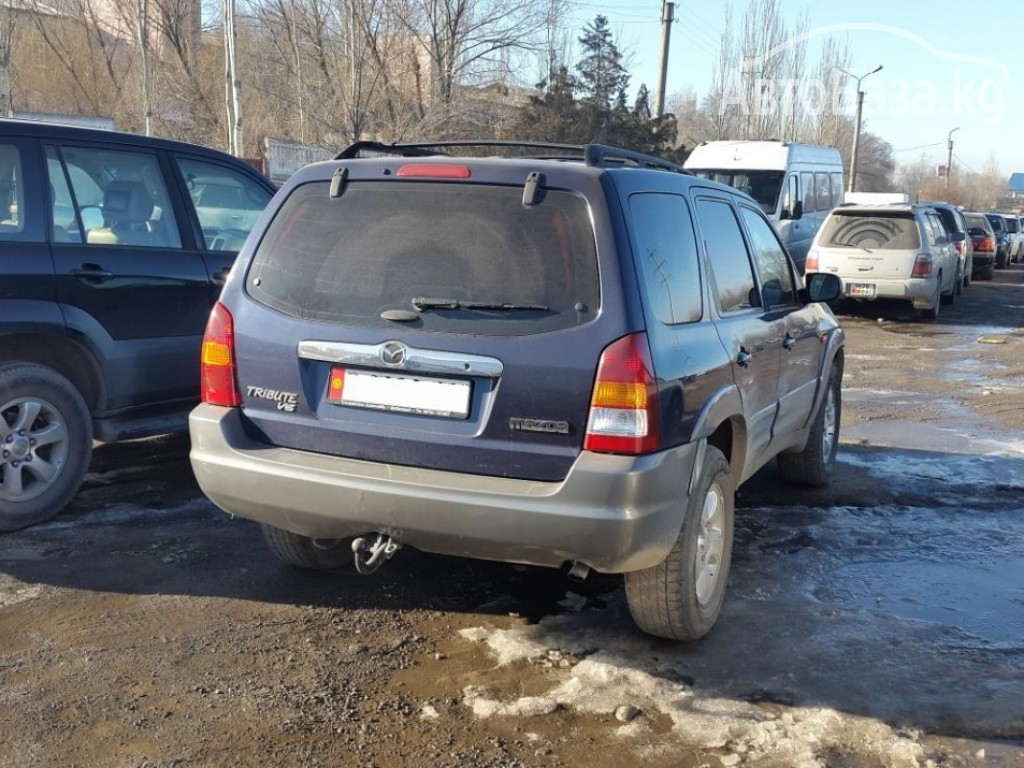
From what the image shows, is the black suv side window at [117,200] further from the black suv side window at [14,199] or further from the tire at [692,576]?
the tire at [692,576]

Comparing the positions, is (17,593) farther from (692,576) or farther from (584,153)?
(584,153)

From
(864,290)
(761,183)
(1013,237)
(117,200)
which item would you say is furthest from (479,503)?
Result: (1013,237)

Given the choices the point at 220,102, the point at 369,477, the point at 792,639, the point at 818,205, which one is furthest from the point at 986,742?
the point at 220,102

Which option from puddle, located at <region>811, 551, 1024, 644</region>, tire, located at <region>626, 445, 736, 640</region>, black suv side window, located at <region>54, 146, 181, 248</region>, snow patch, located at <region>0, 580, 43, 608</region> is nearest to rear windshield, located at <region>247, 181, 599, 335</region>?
tire, located at <region>626, 445, 736, 640</region>

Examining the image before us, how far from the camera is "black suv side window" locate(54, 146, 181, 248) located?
514 cm

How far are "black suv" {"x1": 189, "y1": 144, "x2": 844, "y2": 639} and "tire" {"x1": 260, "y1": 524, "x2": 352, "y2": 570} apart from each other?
0.57 metres

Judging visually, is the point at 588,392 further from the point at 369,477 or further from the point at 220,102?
the point at 220,102

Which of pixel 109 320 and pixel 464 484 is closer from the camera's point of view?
pixel 464 484

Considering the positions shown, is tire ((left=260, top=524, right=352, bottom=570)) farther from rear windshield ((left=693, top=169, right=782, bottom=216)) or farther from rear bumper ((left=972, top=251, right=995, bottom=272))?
rear bumper ((left=972, top=251, right=995, bottom=272))

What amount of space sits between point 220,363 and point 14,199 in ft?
6.41

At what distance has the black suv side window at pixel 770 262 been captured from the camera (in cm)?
489

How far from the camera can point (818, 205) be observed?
19.6m

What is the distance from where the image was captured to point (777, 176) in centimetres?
1753

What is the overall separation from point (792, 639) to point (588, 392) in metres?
1.45
